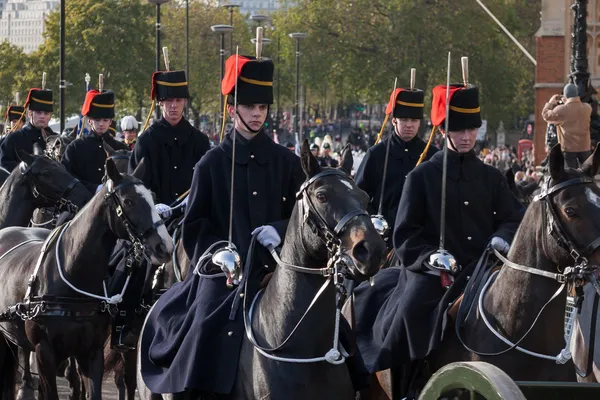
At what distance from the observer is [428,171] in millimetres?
9672

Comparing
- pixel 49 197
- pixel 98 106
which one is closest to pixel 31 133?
pixel 98 106

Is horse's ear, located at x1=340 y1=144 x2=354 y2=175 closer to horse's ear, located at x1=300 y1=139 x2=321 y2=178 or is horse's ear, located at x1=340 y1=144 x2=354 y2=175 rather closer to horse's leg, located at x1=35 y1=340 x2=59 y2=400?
horse's ear, located at x1=300 y1=139 x2=321 y2=178

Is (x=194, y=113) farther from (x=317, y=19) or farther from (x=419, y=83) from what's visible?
(x=419, y=83)

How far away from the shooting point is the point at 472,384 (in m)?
5.41

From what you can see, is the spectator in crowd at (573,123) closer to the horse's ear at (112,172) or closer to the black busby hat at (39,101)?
the horse's ear at (112,172)

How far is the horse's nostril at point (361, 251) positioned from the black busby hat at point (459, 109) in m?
2.78

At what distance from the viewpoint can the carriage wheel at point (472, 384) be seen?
5.16 m

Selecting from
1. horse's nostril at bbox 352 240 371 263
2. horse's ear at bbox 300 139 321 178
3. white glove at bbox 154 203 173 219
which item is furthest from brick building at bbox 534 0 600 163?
horse's nostril at bbox 352 240 371 263

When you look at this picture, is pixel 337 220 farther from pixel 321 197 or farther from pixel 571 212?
pixel 571 212

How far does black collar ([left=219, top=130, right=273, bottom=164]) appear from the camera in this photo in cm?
884

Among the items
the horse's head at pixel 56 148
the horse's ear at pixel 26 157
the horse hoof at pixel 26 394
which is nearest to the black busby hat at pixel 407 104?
the horse's ear at pixel 26 157

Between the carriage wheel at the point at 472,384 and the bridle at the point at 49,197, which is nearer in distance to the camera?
the carriage wheel at the point at 472,384

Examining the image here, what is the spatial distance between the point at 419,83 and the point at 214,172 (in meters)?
53.1

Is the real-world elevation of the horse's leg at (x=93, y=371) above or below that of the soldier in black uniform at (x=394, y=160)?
below
